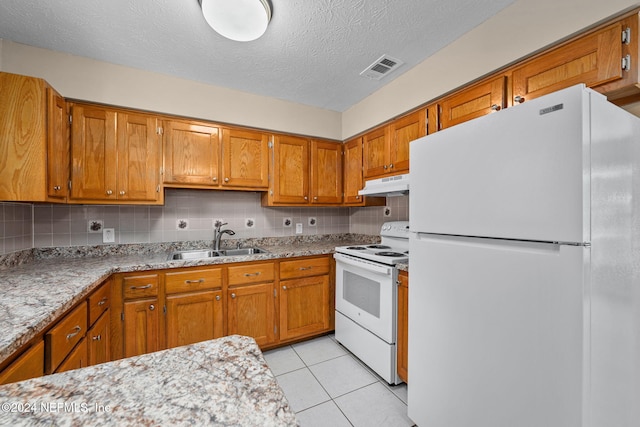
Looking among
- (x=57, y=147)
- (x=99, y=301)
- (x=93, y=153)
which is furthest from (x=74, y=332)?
(x=93, y=153)

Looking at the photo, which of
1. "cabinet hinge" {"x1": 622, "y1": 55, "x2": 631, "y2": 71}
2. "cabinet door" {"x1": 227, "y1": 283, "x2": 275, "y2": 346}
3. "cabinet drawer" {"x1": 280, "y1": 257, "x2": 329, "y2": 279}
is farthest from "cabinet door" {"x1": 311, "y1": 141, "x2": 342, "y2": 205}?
"cabinet hinge" {"x1": 622, "y1": 55, "x2": 631, "y2": 71}

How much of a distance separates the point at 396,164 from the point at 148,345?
2.33 m

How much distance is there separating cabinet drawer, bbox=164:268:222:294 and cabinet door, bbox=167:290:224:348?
0.15ft

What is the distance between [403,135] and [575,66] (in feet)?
3.59

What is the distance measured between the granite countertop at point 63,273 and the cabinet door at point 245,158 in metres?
0.63

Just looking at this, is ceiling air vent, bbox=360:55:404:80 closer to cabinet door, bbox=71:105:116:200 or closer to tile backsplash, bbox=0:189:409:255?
tile backsplash, bbox=0:189:409:255

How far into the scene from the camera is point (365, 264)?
2016 mm

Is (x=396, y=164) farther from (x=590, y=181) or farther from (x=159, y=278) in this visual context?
(x=159, y=278)

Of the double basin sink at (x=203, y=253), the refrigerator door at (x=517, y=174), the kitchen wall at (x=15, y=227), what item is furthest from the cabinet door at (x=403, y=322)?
the kitchen wall at (x=15, y=227)

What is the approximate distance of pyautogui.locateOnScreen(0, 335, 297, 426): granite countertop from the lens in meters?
0.43

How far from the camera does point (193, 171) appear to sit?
7.57 feet

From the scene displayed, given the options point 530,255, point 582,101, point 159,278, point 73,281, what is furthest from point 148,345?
point 582,101

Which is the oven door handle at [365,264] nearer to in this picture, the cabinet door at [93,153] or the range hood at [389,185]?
the range hood at [389,185]

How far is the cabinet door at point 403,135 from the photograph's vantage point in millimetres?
2084
